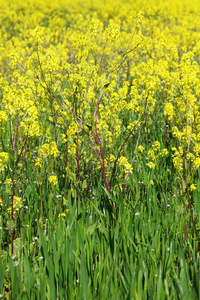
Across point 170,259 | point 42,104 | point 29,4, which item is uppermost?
point 29,4

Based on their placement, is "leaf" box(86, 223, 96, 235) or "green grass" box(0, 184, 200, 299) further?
"leaf" box(86, 223, 96, 235)

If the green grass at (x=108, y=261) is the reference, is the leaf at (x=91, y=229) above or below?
above

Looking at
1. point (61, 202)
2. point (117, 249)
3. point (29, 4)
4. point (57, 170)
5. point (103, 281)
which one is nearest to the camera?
point (103, 281)

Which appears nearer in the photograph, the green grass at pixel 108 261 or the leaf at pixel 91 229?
the green grass at pixel 108 261

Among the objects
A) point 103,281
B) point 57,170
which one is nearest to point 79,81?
point 57,170

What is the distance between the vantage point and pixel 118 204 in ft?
8.78

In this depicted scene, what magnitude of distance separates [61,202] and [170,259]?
1.12 meters

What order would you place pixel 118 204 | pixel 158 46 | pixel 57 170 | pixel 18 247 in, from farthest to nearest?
1. pixel 158 46
2. pixel 57 170
3. pixel 118 204
4. pixel 18 247

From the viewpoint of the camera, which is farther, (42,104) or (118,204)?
(42,104)

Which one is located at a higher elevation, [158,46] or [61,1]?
[61,1]

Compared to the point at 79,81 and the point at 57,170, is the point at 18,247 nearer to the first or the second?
the point at 57,170

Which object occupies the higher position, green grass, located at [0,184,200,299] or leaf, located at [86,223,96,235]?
leaf, located at [86,223,96,235]

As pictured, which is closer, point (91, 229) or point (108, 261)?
point (108, 261)

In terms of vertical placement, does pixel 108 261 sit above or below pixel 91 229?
below
